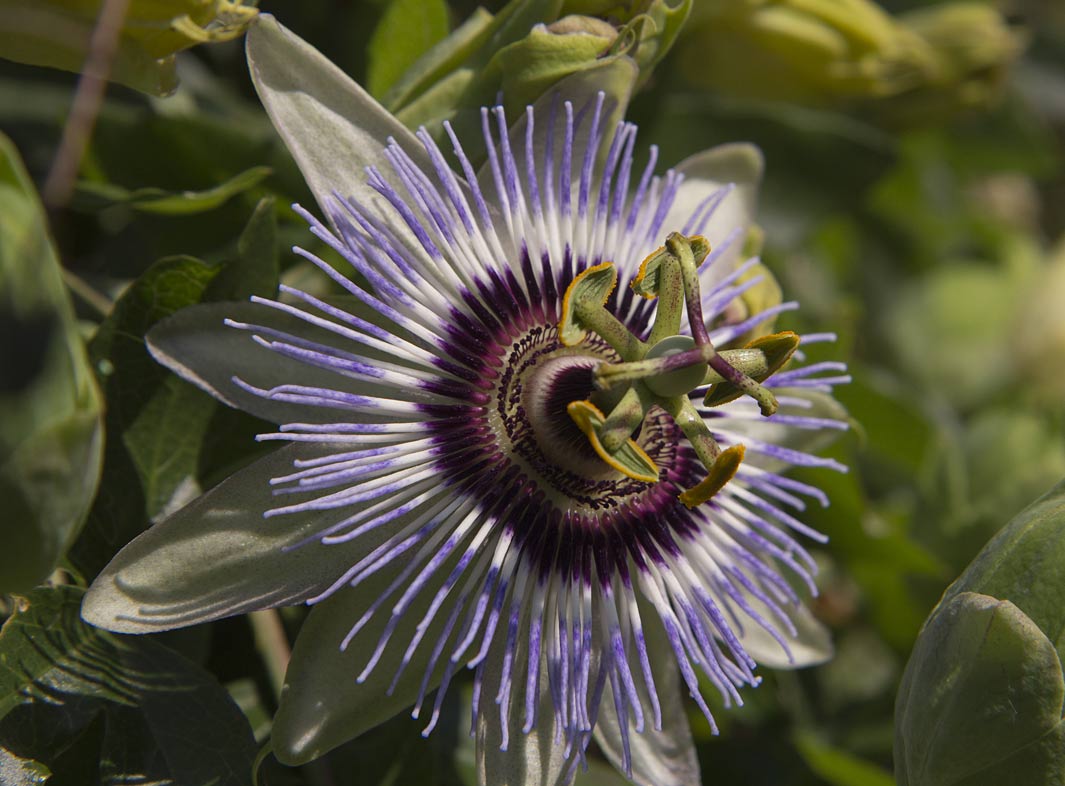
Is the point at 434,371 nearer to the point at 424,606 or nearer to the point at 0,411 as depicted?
the point at 424,606

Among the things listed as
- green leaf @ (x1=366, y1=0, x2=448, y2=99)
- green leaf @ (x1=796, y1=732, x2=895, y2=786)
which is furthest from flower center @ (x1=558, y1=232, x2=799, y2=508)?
green leaf @ (x1=796, y1=732, x2=895, y2=786)

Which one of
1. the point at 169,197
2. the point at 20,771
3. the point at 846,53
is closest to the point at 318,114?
the point at 169,197

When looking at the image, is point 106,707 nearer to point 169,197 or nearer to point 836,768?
point 169,197

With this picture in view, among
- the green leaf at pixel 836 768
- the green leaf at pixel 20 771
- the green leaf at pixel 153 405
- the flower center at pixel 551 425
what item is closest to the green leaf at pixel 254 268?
the green leaf at pixel 153 405

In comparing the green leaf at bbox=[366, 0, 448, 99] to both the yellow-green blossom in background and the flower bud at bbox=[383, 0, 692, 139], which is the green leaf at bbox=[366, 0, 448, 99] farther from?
the yellow-green blossom in background

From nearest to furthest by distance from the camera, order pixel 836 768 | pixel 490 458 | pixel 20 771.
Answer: pixel 20 771 → pixel 490 458 → pixel 836 768

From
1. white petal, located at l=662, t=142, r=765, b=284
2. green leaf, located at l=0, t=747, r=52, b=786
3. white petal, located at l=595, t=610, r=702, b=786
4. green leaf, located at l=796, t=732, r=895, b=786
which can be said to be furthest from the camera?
green leaf, located at l=796, t=732, r=895, b=786

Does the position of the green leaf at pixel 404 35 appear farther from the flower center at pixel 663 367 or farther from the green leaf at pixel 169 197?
the flower center at pixel 663 367

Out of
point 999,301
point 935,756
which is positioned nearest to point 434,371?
point 935,756
